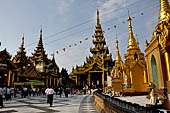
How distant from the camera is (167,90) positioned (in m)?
6.84

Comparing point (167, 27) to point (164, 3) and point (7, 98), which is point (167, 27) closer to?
point (164, 3)

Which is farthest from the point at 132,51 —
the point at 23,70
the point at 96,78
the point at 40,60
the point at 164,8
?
the point at 40,60

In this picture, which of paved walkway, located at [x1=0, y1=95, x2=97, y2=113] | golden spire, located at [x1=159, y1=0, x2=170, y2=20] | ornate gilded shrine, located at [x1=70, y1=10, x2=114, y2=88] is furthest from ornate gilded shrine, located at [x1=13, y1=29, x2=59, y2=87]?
golden spire, located at [x1=159, y1=0, x2=170, y2=20]

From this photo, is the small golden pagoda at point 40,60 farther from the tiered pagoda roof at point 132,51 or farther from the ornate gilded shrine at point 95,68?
the tiered pagoda roof at point 132,51

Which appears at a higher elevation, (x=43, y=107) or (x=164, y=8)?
(x=164, y=8)

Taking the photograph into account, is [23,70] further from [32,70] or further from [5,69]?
[5,69]

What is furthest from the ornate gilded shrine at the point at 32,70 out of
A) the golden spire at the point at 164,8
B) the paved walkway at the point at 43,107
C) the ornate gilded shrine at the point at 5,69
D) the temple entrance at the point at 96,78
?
the golden spire at the point at 164,8

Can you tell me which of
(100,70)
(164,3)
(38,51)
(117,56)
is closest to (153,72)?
(164,3)

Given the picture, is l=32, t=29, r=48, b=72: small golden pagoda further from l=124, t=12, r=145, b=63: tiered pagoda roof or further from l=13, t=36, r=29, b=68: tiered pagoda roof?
l=124, t=12, r=145, b=63: tiered pagoda roof

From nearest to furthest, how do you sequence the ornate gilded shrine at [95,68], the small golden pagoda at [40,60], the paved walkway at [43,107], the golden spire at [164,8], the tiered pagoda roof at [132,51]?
the paved walkway at [43,107], the golden spire at [164,8], the tiered pagoda roof at [132,51], the ornate gilded shrine at [95,68], the small golden pagoda at [40,60]

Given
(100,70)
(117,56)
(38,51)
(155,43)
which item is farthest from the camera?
(38,51)

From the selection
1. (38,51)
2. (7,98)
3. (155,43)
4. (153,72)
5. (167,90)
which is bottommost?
(7,98)

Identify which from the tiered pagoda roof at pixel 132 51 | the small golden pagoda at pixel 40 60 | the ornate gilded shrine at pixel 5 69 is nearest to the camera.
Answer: the tiered pagoda roof at pixel 132 51

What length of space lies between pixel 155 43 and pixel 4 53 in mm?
22907
